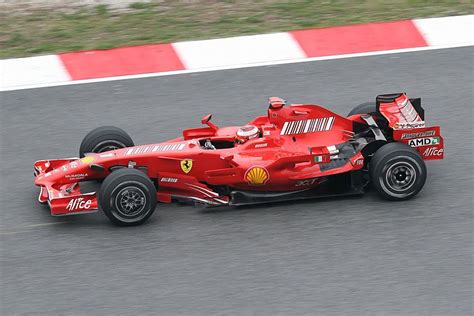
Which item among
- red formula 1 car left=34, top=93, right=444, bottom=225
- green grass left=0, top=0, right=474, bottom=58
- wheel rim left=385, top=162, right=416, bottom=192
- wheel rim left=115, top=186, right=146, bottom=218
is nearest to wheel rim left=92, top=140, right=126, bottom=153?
red formula 1 car left=34, top=93, right=444, bottom=225

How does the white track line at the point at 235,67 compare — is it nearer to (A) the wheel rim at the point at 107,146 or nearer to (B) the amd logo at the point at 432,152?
(A) the wheel rim at the point at 107,146

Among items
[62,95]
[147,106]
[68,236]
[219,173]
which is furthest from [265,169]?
[62,95]

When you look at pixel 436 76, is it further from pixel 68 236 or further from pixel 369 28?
pixel 68 236

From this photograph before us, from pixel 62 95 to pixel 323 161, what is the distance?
3773mm

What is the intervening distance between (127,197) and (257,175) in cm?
110

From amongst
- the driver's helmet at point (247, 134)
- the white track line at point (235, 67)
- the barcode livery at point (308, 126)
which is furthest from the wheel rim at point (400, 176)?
the white track line at point (235, 67)

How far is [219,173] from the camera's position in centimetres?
876

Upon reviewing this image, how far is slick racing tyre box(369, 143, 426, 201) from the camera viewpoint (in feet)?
28.5

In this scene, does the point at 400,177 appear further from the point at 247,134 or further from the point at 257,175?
the point at 247,134

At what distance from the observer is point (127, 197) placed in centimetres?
846

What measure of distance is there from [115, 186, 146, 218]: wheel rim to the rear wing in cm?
222

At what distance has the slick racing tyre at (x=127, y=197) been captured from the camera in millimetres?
8414

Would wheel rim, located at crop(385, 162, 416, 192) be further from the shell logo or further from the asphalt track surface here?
the shell logo

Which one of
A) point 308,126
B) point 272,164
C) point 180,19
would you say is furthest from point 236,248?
point 180,19
